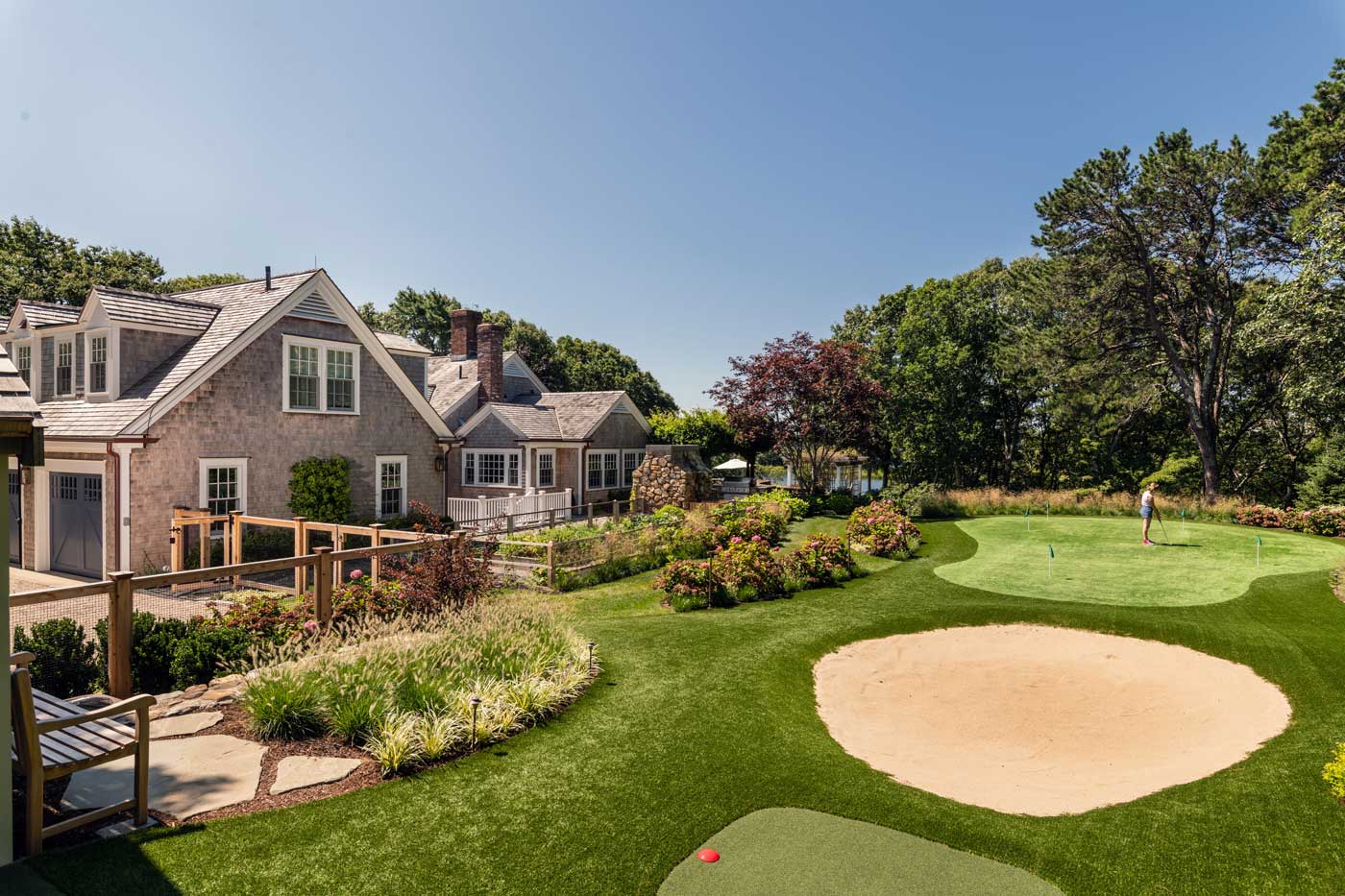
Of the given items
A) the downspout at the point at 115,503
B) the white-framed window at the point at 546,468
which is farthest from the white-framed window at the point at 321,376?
the white-framed window at the point at 546,468

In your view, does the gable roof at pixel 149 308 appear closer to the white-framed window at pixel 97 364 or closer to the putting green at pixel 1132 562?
the white-framed window at pixel 97 364

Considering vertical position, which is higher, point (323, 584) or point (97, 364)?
point (97, 364)

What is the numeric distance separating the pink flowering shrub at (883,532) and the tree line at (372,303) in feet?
94.3

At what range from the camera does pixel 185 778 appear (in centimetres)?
555

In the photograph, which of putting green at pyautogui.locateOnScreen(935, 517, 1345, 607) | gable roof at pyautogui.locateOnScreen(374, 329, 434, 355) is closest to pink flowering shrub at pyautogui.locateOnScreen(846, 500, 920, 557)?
putting green at pyautogui.locateOnScreen(935, 517, 1345, 607)

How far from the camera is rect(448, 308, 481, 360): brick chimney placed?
33281 mm

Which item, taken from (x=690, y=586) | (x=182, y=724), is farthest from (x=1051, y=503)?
(x=182, y=724)

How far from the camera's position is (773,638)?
11.0 m

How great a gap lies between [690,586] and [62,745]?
10.1m

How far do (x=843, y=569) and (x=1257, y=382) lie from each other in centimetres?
2959

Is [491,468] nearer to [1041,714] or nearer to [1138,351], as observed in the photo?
[1041,714]

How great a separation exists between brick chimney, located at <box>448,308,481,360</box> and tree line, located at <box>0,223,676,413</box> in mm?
12240

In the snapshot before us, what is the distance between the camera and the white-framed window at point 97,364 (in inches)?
664

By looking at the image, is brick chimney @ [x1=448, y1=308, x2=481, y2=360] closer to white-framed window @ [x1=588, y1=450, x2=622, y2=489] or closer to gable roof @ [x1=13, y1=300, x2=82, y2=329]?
white-framed window @ [x1=588, y1=450, x2=622, y2=489]
